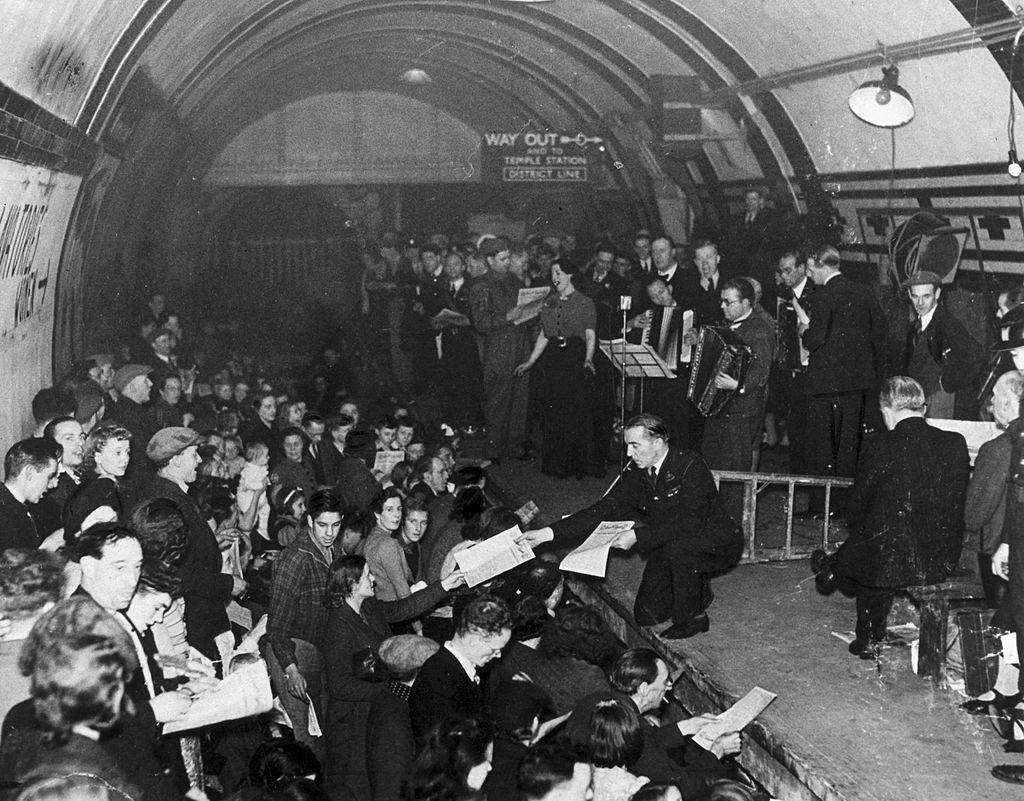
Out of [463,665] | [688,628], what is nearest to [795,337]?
[688,628]

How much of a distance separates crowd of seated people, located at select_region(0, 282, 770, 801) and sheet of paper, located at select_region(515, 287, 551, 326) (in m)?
2.93

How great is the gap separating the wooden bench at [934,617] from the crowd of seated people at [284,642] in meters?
1.45

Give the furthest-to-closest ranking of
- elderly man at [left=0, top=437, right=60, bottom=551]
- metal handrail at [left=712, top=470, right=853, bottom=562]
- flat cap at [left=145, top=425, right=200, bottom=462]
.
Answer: metal handrail at [left=712, top=470, right=853, bottom=562] < flat cap at [left=145, top=425, right=200, bottom=462] < elderly man at [left=0, top=437, right=60, bottom=551]

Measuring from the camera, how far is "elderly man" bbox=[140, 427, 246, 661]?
18.0 feet

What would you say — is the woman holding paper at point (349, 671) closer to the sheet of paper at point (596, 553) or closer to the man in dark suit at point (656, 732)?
the man in dark suit at point (656, 732)

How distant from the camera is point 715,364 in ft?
27.7

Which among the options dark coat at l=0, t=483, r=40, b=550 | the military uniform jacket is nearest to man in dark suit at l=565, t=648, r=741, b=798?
the military uniform jacket

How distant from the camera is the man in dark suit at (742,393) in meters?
8.33

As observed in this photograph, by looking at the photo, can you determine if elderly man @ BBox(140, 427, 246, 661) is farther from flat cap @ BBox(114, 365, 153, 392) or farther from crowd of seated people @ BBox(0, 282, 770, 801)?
flat cap @ BBox(114, 365, 153, 392)

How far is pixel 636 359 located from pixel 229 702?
6.08m

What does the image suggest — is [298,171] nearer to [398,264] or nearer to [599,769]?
[398,264]

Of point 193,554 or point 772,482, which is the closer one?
point 193,554

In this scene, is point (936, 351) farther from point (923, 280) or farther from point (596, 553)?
point (596, 553)

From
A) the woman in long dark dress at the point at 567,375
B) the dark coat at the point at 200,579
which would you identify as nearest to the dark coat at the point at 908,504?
the dark coat at the point at 200,579
